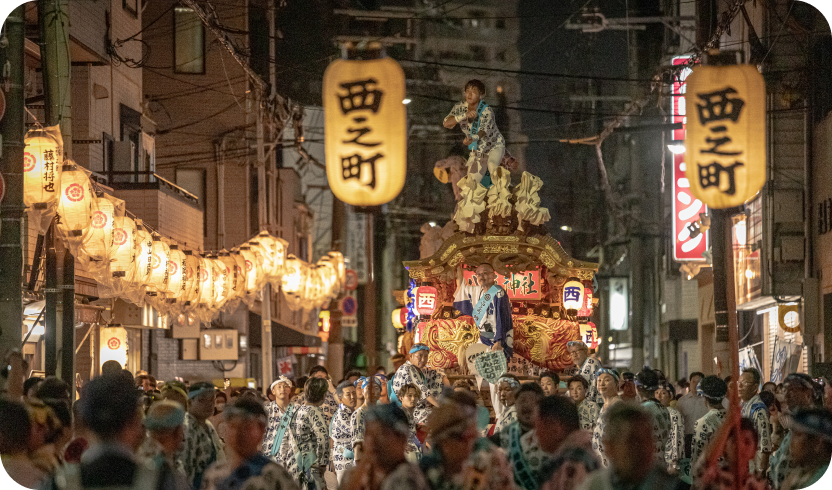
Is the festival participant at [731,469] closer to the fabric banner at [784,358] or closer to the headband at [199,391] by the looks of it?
the headband at [199,391]

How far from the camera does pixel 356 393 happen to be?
483 inches

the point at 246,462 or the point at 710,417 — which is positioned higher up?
the point at 246,462

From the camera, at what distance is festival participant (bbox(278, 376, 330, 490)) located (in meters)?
11.4

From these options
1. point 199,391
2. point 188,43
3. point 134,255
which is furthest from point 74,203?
point 188,43

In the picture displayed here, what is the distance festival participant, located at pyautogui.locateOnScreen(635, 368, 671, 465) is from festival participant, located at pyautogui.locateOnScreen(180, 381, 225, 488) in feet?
13.6

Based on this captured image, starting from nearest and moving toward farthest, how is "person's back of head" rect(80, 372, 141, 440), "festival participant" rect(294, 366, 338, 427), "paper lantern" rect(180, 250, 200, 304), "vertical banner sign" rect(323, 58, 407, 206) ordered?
"person's back of head" rect(80, 372, 141, 440), "vertical banner sign" rect(323, 58, 407, 206), "festival participant" rect(294, 366, 338, 427), "paper lantern" rect(180, 250, 200, 304)

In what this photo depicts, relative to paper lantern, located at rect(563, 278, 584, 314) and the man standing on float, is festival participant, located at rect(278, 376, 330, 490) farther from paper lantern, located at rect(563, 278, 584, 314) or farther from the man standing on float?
paper lantern, located at rect(563, 278, 584, 314)

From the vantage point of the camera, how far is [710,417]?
1010 centimetres

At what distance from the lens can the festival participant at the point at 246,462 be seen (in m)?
6.24

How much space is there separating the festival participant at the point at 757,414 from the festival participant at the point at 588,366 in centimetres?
226

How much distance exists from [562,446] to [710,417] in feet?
13.9

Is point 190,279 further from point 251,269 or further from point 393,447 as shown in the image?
point 393,447

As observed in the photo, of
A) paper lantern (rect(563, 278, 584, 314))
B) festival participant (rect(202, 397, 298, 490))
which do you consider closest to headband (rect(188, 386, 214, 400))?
festival participant (rect(202, 397, 298, 490))

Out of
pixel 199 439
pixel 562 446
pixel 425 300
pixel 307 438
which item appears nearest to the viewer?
pixel 562 446
